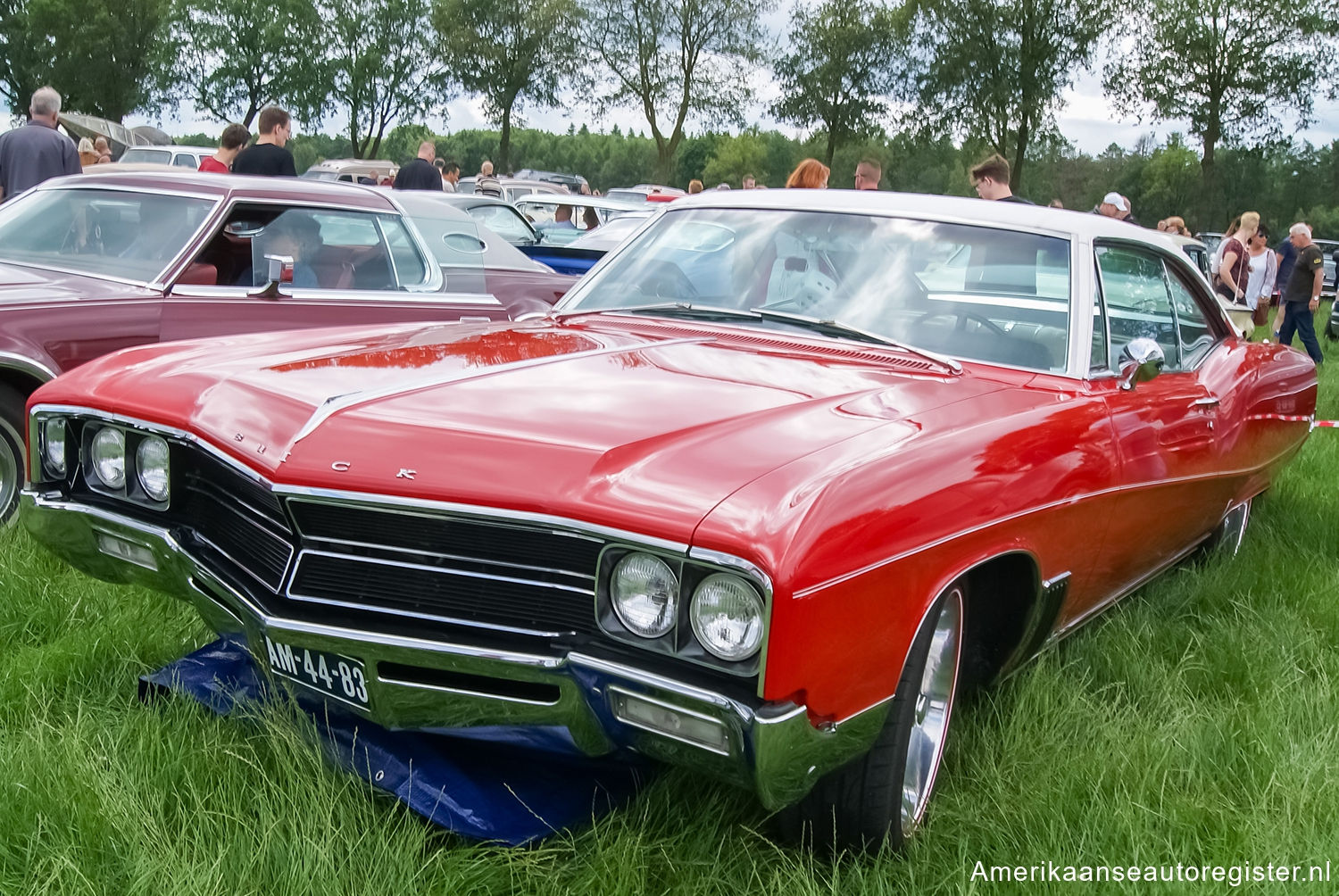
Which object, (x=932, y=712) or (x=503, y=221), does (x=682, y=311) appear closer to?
(x=932, y=712)

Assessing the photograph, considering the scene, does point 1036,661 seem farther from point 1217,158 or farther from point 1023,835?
point 1217,158

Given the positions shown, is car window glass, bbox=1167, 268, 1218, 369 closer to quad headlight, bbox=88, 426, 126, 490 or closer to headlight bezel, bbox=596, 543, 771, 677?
headlight bezel, bbox=596, 543, 771, 677

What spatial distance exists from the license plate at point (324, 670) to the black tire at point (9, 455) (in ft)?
8.21

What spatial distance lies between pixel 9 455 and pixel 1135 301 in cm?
381

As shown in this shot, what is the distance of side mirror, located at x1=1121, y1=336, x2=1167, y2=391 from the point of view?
3227 mm

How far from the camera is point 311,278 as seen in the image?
17.9 ft

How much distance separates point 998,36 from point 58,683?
1372 inches

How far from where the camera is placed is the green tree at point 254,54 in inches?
1720

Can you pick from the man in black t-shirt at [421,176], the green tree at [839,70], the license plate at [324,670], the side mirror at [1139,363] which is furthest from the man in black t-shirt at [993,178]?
the green tree at [839,70]

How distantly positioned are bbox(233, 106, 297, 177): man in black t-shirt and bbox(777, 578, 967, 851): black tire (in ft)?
20.4

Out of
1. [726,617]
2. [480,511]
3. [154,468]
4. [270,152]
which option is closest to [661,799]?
[726,617]

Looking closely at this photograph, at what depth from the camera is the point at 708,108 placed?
40875 millimetres

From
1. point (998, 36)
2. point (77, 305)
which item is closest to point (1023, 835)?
point (77, 305)

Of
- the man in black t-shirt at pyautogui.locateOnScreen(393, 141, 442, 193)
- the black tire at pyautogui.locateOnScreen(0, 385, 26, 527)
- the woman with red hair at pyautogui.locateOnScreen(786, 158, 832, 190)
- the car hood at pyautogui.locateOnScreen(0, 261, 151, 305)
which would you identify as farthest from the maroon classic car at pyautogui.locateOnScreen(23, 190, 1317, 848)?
the man in black t-shirt at pyautogui.locateOnScreen(393, 141, 442, 193)
